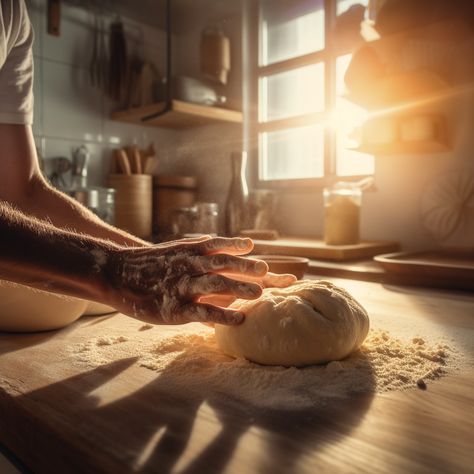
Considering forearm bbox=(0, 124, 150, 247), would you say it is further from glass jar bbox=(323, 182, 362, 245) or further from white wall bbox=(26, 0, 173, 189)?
white wall bbox=(26, 0, 173, 189)

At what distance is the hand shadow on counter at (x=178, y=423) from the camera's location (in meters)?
0.41

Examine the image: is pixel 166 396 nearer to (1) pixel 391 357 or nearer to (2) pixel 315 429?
(2) pixel 315 429

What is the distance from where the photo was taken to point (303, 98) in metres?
2.48

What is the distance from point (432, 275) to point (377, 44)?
2.67ft

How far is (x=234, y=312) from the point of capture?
2.19ft

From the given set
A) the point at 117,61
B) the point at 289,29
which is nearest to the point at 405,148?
the point at 289,29

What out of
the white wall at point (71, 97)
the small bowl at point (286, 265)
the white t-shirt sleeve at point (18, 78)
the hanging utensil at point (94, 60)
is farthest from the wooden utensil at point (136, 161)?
the small bowl at point (286, 265)

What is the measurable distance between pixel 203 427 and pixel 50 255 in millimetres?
332

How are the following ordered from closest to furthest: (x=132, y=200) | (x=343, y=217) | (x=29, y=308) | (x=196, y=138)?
1. (x=29, y=308)
2. (x=343, y=217)
3. (x=132, y=200)
4. (x=196, y=138)

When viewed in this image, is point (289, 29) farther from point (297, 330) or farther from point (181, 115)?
point (297, 330)

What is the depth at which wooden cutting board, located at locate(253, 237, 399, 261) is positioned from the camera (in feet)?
5.19

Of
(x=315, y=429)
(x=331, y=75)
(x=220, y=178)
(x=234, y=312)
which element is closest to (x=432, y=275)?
(x=234, y=312)

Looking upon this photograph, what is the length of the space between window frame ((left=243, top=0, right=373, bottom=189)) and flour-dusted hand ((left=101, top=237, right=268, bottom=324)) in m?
1.62

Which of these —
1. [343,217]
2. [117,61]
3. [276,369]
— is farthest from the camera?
[117,61]
